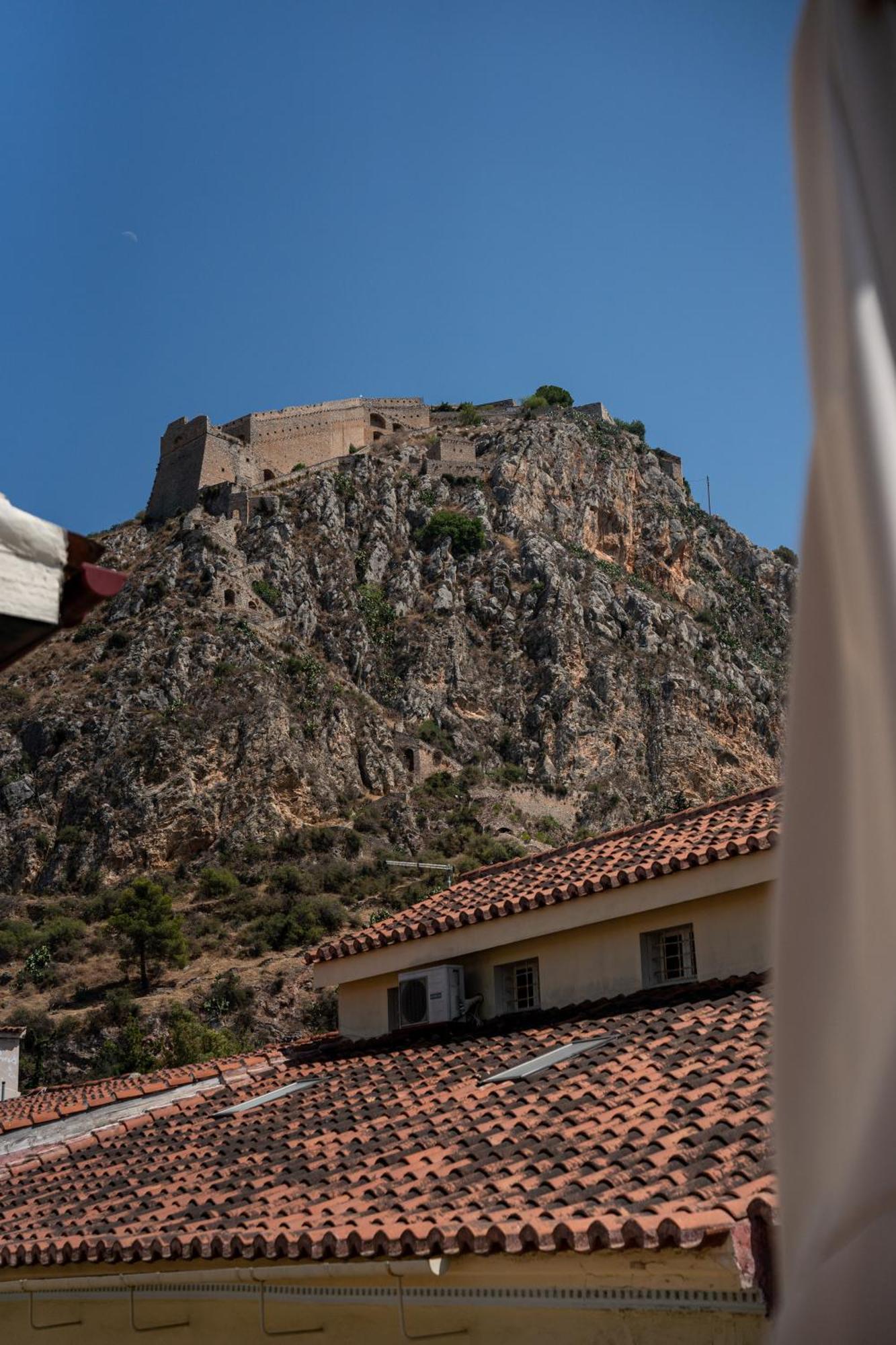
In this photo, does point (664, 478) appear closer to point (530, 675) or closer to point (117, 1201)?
point (530, 675)

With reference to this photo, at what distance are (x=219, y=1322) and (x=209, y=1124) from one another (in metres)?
4.22

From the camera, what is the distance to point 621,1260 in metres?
6.83

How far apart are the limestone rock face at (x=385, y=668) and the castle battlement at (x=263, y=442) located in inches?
146

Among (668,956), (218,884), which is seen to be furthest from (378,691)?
(668,956)

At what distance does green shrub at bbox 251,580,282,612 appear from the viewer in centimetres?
7838

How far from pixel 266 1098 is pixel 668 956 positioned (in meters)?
4.47

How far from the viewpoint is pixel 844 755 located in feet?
5.97

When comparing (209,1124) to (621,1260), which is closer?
(621,1260)

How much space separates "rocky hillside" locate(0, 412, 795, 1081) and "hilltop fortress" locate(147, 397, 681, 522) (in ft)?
6.80

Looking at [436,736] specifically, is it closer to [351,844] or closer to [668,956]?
[351,844]

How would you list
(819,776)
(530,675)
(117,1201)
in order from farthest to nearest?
(530,675)
(117,1201)
(819,776)

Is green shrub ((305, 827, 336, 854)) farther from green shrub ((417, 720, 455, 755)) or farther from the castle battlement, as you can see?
the castle battlement

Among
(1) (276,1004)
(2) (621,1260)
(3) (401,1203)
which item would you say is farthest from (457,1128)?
(1) (276,1004)

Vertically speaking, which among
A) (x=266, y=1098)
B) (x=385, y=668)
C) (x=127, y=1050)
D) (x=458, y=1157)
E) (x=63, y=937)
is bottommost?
(x=458, y=1157)
